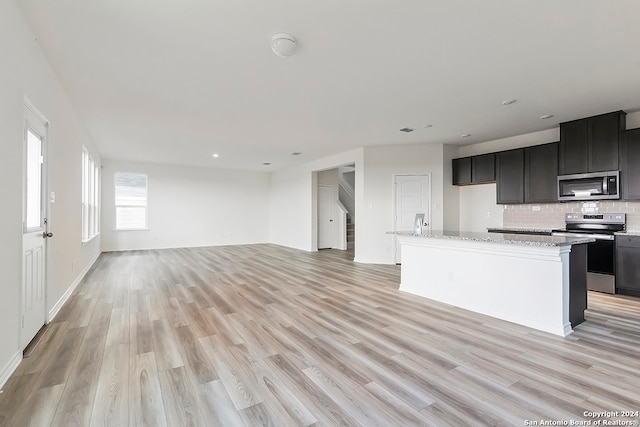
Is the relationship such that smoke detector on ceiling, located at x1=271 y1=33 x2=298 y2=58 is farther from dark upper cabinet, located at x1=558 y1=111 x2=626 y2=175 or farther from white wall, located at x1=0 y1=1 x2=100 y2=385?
dark upper cabinet, located at x1=558 y1=111 x2=626 y2=175

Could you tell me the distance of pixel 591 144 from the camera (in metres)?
4.50

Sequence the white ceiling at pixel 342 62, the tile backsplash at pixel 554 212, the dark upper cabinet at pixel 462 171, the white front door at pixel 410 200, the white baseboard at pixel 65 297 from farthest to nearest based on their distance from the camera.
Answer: the white front door at pixel 410 200
the dark upper cabinet at pixel 462 171
the tile backsplash at pixel 554 212
the white baseboard at pixel 65 297
the white ceiling at pixel 342 62

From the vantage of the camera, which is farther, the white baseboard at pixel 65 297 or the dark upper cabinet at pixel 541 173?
the dark upper cabinet at pixel 541 173

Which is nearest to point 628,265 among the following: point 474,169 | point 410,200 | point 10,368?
point 474,169

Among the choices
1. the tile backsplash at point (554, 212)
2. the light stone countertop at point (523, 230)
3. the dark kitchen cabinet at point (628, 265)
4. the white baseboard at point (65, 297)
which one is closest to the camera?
the white baseboard at point (65, 297)

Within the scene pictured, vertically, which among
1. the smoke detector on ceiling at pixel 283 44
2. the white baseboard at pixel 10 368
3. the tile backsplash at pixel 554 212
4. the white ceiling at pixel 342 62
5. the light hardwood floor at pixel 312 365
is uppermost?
the white ceiling at pixel 342 62

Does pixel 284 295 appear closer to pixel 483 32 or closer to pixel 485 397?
pixel 485 397

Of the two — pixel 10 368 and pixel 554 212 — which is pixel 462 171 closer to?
pixel 554 212

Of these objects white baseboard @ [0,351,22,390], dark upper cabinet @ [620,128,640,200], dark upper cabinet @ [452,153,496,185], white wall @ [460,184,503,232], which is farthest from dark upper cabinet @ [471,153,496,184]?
white baseboard @ [0,351,22,390]

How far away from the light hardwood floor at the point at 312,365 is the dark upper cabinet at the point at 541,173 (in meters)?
1.75

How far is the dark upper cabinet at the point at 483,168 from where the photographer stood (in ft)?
19.0

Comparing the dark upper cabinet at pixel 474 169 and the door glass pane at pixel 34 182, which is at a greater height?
the dark upper cabinet at pixel 474 169

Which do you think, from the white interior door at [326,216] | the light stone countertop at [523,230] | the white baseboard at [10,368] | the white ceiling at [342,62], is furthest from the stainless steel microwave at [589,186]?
the white baseboard at [10,368]

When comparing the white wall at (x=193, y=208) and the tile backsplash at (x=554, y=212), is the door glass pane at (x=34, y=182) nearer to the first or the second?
the white wall at (x=193, y=208)
